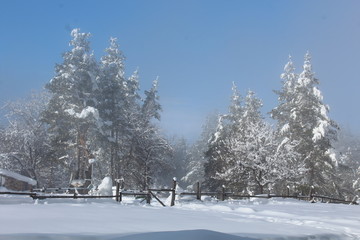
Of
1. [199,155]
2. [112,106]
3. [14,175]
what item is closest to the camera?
[14,175]

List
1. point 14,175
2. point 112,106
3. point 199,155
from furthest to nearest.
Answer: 1. point 199,155
2. point 112,106
3. point 14,175

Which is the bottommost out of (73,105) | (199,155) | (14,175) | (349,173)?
(14,175)

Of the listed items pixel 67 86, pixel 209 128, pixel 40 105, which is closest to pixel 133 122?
pixel 67 86

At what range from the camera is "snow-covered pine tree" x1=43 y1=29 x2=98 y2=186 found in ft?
118

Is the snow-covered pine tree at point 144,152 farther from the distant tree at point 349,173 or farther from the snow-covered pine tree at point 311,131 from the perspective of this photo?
the distant tree at point 349,173

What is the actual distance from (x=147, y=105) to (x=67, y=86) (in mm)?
11081

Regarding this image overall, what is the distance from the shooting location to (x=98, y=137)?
1511 inches

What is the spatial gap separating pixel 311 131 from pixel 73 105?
25275mm

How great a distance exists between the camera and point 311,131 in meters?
34.9

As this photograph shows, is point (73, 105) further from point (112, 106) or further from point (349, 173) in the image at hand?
point (349, 173)

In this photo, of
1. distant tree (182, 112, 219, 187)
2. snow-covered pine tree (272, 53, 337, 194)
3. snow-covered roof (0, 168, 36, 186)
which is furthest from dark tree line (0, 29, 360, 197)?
distant tree (182, 112, 219, 187)

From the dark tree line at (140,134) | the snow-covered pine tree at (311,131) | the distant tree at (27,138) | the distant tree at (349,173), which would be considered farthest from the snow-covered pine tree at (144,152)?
the distant tree at (349,173)

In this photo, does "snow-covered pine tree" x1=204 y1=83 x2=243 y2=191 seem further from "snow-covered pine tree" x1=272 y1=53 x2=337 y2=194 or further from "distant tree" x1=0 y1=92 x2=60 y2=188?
"distant tree" x1=0 y1=92 x2=60 y2=188

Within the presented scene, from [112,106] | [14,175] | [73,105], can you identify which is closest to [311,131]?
[112,106]
